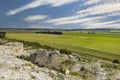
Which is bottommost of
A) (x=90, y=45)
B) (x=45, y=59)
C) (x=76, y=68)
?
(x=90, y=45)

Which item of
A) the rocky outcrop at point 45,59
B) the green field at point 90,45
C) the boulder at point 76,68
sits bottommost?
the green field at point 90,45

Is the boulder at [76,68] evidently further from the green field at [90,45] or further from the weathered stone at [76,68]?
the green field at [90,45]

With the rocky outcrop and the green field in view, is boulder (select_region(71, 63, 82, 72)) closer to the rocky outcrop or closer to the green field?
the rocky outcrop

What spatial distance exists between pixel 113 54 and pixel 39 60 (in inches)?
1581

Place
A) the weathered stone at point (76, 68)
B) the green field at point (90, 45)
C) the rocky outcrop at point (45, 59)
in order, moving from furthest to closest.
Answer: the green field at point (90, 45) < the weathered stone at point (76, 68) < the rocky outcrop at point (45, 59)

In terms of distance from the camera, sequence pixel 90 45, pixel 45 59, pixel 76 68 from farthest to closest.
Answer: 1. pixel 90 45
2. pixel 76 68
3. pixel 45 59

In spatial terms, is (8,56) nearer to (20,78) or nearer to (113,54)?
(20,78)

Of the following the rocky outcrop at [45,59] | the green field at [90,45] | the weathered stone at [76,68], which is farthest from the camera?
the green field at [90,45]

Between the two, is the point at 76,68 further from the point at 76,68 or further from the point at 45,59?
the point at 45,59

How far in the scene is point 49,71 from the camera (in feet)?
114

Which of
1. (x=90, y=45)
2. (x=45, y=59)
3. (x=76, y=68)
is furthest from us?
(x=90, y=45)

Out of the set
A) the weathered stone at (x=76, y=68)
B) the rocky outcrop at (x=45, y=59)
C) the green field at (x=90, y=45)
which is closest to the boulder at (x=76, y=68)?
the weathered stone at (x=76, y=68)

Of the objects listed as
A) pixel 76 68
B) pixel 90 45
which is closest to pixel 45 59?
pixel 76 68

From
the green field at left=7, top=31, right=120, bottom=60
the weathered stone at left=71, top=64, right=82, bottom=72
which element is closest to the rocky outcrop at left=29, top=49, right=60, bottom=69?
Result: the weathered stone at left=71, top=64, right=82, bottom=72
